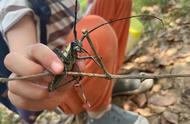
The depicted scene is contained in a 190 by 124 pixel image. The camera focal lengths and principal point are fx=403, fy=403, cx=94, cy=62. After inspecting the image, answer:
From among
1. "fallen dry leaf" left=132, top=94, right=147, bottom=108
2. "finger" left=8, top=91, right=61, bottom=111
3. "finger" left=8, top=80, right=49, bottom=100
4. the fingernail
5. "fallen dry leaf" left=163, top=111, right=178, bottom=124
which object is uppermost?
the fingernail

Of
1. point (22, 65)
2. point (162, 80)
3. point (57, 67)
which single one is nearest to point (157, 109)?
point (162, 80)

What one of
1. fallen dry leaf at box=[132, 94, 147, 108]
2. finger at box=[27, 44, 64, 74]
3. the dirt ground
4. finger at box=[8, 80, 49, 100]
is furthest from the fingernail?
fallen dry leaf at box=[132, 94, 147, 108]

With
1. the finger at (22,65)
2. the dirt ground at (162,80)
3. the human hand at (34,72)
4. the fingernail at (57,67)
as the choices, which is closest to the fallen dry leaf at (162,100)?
the dirt ground at (162,80)

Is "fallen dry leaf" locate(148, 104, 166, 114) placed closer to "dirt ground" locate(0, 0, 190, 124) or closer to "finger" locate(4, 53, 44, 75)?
"dirt ground" locate(0, 0, 190, 124)

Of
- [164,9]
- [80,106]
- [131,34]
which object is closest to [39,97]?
[80,106]

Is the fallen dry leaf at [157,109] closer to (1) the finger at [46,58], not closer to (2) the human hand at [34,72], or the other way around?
(2) the human hand at [34,72]

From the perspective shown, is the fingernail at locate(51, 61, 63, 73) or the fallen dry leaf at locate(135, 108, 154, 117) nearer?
the fingernail at locate(51, 61, 63, 73)

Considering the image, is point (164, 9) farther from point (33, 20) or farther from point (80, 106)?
point (33, 20)
